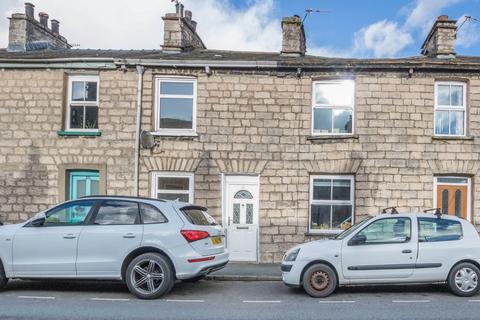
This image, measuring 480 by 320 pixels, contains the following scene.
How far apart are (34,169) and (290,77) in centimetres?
729

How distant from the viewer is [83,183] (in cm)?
1399

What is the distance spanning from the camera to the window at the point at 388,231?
933 cm

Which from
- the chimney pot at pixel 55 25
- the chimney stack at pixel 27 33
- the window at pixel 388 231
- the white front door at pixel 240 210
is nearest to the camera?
the window at pixel 388 231

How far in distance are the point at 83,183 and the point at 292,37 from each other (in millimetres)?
7164

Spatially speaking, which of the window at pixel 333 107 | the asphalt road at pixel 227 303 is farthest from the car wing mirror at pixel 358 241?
the window at pixel 333 107

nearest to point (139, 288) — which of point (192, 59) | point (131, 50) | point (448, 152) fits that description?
point (192, 59)

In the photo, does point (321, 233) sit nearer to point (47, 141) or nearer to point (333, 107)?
point (333, 107)

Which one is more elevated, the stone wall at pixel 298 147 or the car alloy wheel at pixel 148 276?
the stone wall at pixel 298 147

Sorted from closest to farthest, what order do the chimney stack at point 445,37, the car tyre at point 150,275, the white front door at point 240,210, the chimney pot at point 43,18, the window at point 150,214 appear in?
the car tyre at point 150,275, the window at point 150,214, the white front door at point 240,210, the chimney stack at point 445,37, the chimney pot at point 43,18

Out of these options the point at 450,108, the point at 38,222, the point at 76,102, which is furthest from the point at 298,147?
the point at 38,222

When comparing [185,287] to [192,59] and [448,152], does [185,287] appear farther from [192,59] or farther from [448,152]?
[448,152]

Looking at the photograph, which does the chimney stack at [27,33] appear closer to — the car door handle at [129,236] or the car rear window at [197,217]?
the car rear window at [197,217]

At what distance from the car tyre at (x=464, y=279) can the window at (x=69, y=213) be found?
660cm

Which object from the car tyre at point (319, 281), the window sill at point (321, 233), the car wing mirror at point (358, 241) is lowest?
the car tyre at point (319, 281)
